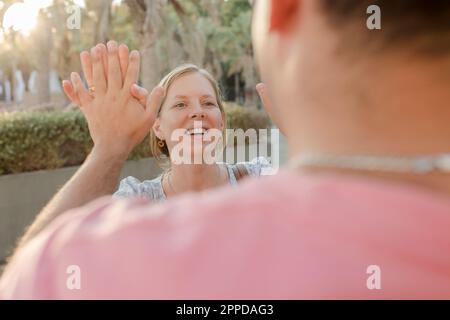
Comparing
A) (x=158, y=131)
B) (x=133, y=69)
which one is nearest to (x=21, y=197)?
(x=158, y=131)

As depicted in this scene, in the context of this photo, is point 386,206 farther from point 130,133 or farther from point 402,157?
point 130,133

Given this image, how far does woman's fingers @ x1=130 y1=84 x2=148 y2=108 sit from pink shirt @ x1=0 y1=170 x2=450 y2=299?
583 mm

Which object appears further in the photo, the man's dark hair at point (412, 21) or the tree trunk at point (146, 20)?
the tree trunk at point (146, 20)

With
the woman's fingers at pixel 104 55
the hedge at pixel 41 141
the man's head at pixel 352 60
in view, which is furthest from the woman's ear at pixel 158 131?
the hedge at pixel 41 141

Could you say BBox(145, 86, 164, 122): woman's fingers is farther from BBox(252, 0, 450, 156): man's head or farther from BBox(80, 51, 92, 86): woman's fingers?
BBox(252, 0, 450, 156): man's head

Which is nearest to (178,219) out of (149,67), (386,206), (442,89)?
(386,206)

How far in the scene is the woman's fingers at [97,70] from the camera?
3.98 feet

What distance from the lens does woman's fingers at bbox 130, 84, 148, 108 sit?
1281 millimetres

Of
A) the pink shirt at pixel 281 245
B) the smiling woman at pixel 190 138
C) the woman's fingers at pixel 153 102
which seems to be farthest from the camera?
the smiling woman at pixel 190 138

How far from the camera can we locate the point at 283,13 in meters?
0.79

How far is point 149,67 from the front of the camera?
36.9 ft

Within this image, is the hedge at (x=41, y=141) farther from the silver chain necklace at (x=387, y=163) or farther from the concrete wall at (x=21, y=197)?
the silver chain necklace at (x=387, y=163)

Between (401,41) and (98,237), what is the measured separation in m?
0.38
